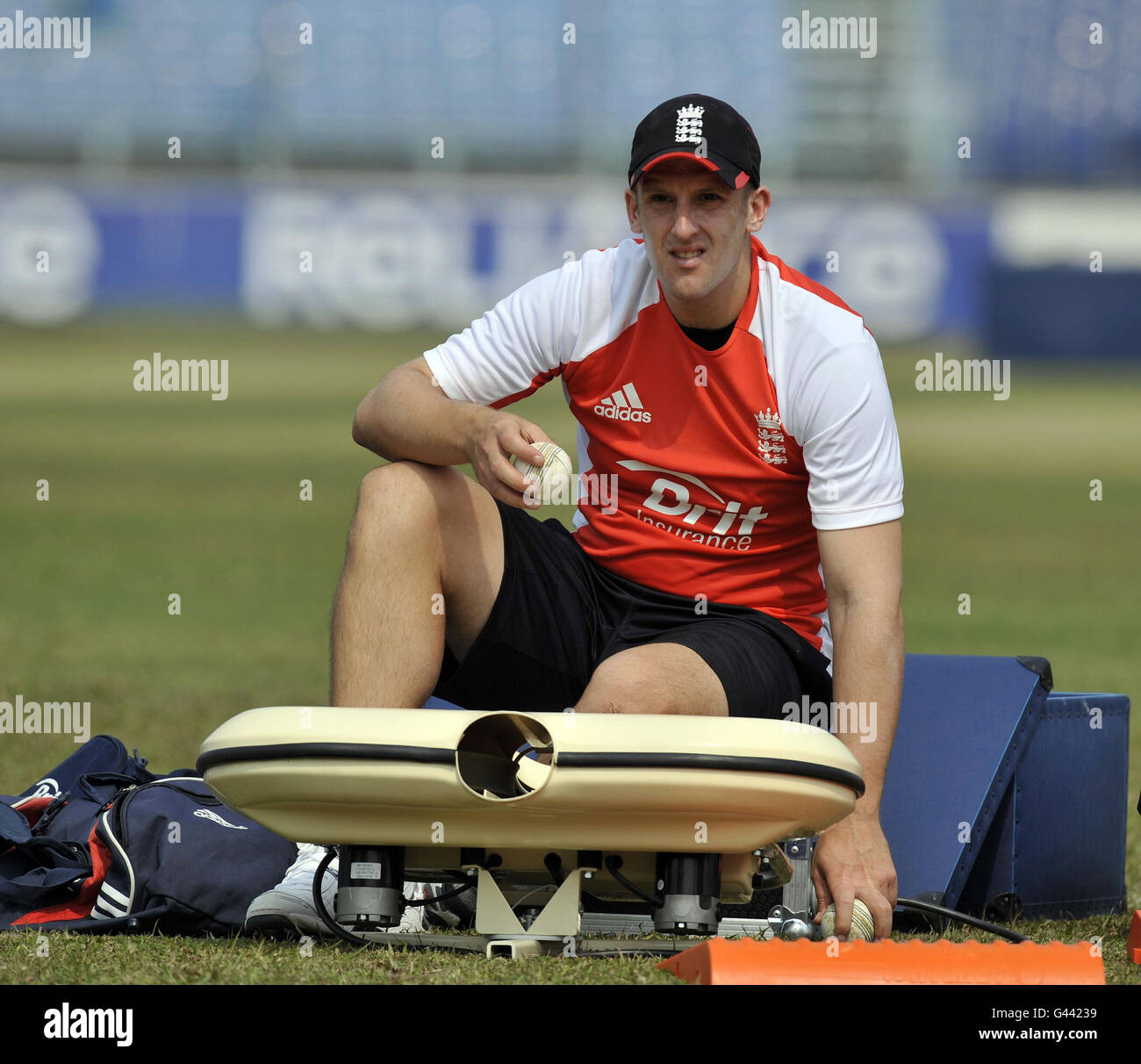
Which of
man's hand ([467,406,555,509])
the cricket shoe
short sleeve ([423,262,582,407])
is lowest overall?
the cricket shoe

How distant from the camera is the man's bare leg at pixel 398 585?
3100mm

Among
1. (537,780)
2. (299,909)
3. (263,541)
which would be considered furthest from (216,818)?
(263,541)

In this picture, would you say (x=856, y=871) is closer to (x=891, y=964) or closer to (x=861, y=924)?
(x=861, y=924)

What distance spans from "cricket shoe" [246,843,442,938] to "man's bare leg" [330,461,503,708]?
335mm

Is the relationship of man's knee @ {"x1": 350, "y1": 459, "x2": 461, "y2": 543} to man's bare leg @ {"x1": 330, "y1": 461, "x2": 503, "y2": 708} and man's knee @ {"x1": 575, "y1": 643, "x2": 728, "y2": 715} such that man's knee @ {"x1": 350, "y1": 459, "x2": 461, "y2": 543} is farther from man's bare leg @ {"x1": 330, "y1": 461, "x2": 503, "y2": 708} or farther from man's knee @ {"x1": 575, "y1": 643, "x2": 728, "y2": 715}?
man's knee @ {"x1": 575, "y1": 643, "x2": 728, "y2": 715}

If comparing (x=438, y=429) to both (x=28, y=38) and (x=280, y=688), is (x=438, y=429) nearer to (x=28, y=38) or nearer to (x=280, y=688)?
(x=280, y=688)

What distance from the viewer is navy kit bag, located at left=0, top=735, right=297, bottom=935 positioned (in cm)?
317

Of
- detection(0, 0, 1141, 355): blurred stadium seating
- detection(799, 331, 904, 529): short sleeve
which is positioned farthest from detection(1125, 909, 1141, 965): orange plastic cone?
detection(0, 0, 1141, 355): blurred stadium seating

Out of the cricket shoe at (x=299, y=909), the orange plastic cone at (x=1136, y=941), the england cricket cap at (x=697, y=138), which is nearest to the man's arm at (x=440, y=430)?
the england cricket cap at (x=697, y=138)

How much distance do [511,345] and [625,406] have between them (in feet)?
0.94

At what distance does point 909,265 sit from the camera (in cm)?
2880

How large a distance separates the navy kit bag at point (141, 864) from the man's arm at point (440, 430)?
0.83 meters
